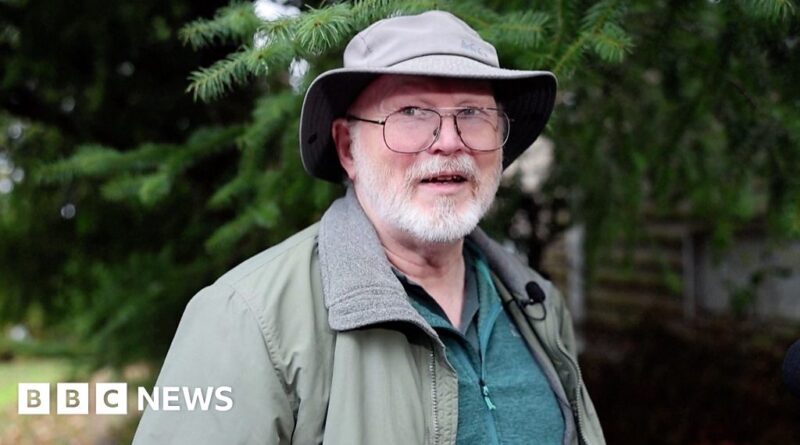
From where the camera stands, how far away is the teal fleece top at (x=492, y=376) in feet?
5.78

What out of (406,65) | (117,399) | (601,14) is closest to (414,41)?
(406,65)

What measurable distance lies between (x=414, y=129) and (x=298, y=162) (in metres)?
0.71

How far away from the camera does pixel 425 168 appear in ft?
6.02

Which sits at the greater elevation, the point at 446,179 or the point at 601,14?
the point at 601,14

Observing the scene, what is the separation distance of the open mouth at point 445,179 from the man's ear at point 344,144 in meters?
0.24

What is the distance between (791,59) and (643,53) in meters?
0.46

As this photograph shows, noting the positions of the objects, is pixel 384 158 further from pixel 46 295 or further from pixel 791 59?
pixel 46 295

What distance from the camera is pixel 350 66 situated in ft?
6.07

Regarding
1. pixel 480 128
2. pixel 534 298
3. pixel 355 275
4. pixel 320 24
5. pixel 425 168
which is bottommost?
pixel 534 298

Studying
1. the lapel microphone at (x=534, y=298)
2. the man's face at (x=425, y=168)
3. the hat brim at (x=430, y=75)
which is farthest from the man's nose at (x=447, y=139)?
the lapel microphone at (x=534, y=298)

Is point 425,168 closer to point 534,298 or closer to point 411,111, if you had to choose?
point 411,111

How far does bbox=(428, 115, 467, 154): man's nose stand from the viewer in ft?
5.95

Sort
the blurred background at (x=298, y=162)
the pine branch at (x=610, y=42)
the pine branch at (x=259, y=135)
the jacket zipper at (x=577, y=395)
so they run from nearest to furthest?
the pine branch at (x=610, y=42), the jacket zipper at (x=577, y=395), the blurred background at (x=298, y=162), the pine branch at (x=259, y=135)

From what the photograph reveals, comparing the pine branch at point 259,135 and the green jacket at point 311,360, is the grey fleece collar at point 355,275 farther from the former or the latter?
the pine branch at point 259,135
